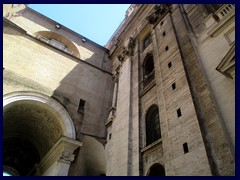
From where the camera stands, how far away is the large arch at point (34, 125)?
38.3 feet

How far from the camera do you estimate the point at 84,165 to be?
1130 cm

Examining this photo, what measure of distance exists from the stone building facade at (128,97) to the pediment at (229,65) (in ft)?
0.10

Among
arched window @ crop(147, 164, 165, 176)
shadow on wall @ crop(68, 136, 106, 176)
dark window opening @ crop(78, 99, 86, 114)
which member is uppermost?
dark window opening @ crop(78, 99, 86, 114)

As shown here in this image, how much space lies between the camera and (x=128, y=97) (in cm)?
1198

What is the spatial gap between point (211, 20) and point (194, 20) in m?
1.81

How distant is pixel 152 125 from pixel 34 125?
7802 millimetres

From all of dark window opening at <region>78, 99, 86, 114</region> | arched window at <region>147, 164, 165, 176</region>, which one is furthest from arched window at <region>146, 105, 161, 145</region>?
dark window opening at <region>78, 99, 86, 114</region>

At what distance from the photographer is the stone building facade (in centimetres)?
717

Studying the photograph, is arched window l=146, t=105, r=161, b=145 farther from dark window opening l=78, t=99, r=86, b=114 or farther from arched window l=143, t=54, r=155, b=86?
dark window opening l=78, t=99, r=86, b=114

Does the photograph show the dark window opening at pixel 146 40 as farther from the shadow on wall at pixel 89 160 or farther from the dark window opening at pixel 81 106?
the shadow on wall at pixel 89 160

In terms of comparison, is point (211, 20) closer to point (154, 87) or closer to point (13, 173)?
point (154, 87)

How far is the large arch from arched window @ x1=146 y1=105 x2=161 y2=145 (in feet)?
12.9

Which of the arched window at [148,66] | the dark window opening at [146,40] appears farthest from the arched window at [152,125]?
the dark window opening at [146,40]

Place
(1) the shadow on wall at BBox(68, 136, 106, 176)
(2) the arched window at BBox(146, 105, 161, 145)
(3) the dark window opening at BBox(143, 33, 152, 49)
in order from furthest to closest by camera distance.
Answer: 1. (3) the dark window opening at BBox(143, 33, 152, 49)
2. (1) the shadow on wall at BBox(68, 136, 106, 176)
3. (2) the arched window at BBox(146, 105, 161, 145)
